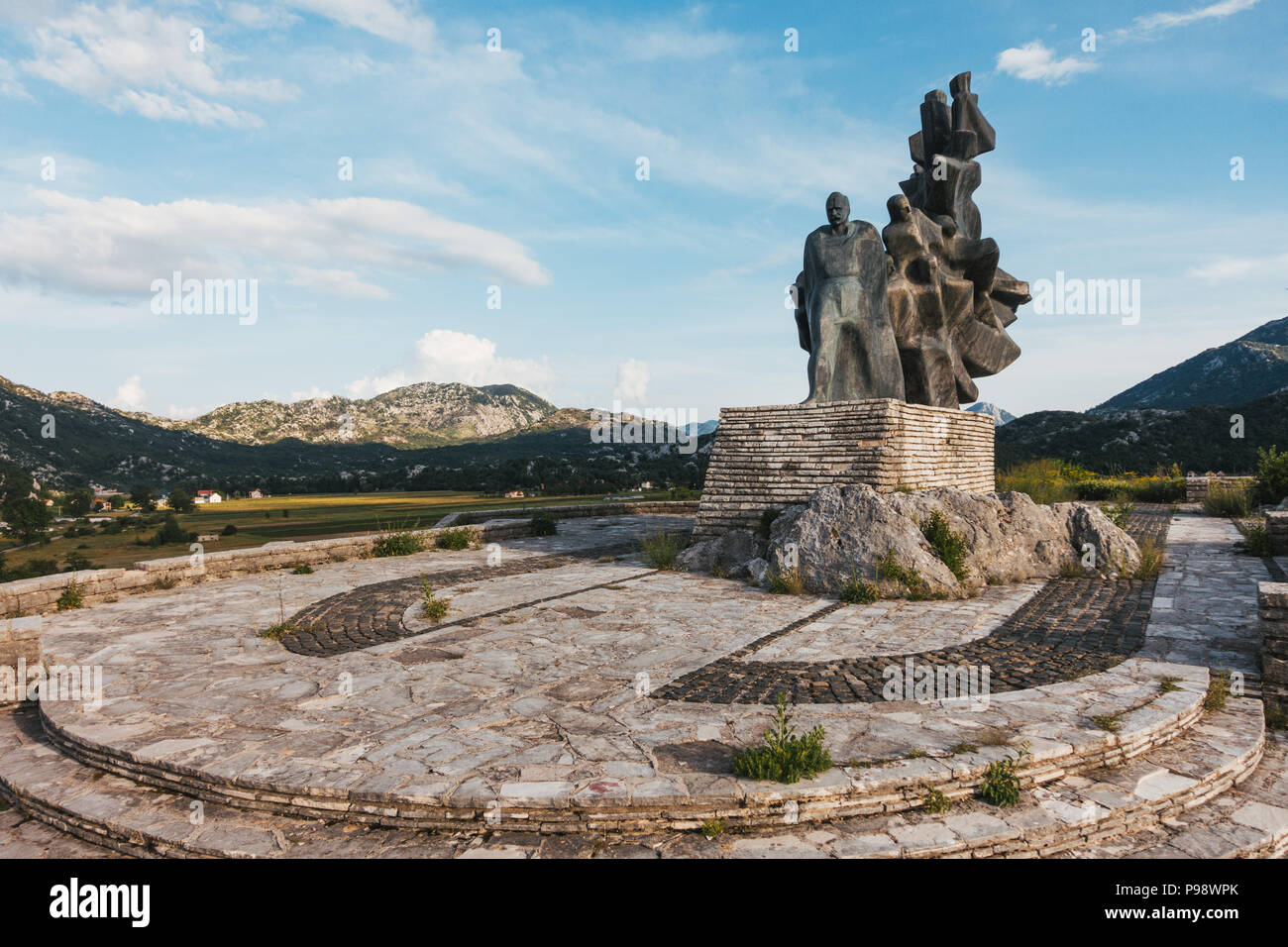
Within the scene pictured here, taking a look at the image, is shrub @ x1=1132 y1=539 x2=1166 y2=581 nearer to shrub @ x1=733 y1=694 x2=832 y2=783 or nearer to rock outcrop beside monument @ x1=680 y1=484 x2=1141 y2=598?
rock outcrop beside monument @ x1=680 y1=484 x2=1141 y2=598

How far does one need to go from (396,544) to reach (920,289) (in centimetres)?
1203

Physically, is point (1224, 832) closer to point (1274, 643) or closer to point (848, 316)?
point (1274, 643)

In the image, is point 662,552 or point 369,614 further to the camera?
point 662,552

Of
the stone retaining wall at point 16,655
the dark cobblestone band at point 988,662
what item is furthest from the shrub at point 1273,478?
the stone retaining wall at point 16,655

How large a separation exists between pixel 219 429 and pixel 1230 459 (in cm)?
7391

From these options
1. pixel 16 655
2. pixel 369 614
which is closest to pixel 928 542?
pixel 369 614

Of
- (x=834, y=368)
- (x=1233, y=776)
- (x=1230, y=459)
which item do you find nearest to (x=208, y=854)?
(x=1233, y=776)

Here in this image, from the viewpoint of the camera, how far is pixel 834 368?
1291 cm

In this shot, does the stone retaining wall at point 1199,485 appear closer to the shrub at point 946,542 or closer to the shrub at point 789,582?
the shrub at point 946,542

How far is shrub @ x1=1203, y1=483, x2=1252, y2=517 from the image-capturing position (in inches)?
671

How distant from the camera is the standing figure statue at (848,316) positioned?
41.8 ft

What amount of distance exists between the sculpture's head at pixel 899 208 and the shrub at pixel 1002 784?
42.3 feet

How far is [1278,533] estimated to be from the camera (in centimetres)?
1095

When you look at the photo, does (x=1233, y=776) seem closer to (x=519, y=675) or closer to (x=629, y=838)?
(x=629, y=838)
